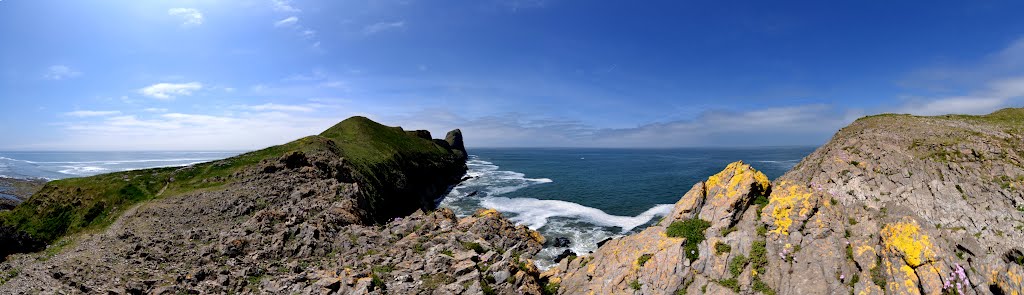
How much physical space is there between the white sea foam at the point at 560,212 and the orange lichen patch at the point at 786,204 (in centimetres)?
2844

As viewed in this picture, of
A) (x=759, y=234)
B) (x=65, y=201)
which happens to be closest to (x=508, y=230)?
(x=759, y=234)

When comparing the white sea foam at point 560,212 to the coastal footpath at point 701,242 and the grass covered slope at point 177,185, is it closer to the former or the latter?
the grass covered slope at point 177,185

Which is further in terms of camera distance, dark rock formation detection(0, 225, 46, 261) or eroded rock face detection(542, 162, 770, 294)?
dark rock formation detection(0, 225, 46, 261)

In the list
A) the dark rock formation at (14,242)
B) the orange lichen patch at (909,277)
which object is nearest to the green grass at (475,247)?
the orange lichen patch at (909,277)

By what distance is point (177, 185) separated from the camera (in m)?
41.3

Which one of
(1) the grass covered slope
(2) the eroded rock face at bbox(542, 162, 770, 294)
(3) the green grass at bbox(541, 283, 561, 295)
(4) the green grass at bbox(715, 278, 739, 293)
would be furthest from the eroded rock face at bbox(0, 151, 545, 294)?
(4) the green grass at bbox(715, 278, 739, 293)

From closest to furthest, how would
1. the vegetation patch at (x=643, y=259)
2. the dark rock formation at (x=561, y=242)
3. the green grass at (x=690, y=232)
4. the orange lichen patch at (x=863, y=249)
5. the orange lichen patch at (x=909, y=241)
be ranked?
the orange lichen patch at (x=909, y=241)
the orange lichen patch at (x=863, y=249)
the green grass at (x=690, y=232)
the vegetation patch at (x=643, y=259)
the dark rock formation at (x=561, y=242)

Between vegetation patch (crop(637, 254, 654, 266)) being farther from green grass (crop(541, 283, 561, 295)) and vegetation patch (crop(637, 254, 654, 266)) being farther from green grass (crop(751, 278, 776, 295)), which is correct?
green grass (crop(541, 283, 561, 295))

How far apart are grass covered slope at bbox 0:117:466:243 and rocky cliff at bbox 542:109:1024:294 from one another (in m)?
33.3

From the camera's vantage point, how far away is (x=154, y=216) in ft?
104

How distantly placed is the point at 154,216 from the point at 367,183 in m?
25.4

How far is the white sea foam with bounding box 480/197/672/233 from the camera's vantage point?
51438mm

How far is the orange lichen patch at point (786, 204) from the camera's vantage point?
1831 centimetres

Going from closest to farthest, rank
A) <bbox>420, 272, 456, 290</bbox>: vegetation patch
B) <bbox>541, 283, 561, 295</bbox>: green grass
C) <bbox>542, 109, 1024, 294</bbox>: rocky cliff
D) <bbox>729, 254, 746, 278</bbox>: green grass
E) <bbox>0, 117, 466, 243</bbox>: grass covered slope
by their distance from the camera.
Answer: <bbox>542, 109, 1024, 294</bbox>: rocky cliff < <bbox>729, 254, 746, 278</bbox>: green grass < <bbox>420, 272, 456, 290</bbox>: vegetation patch < <bbox>541, 283, 561, 295</bbox>: green grass < <bbox>0, 117, 466, 243</bbox>: grass covered slope
